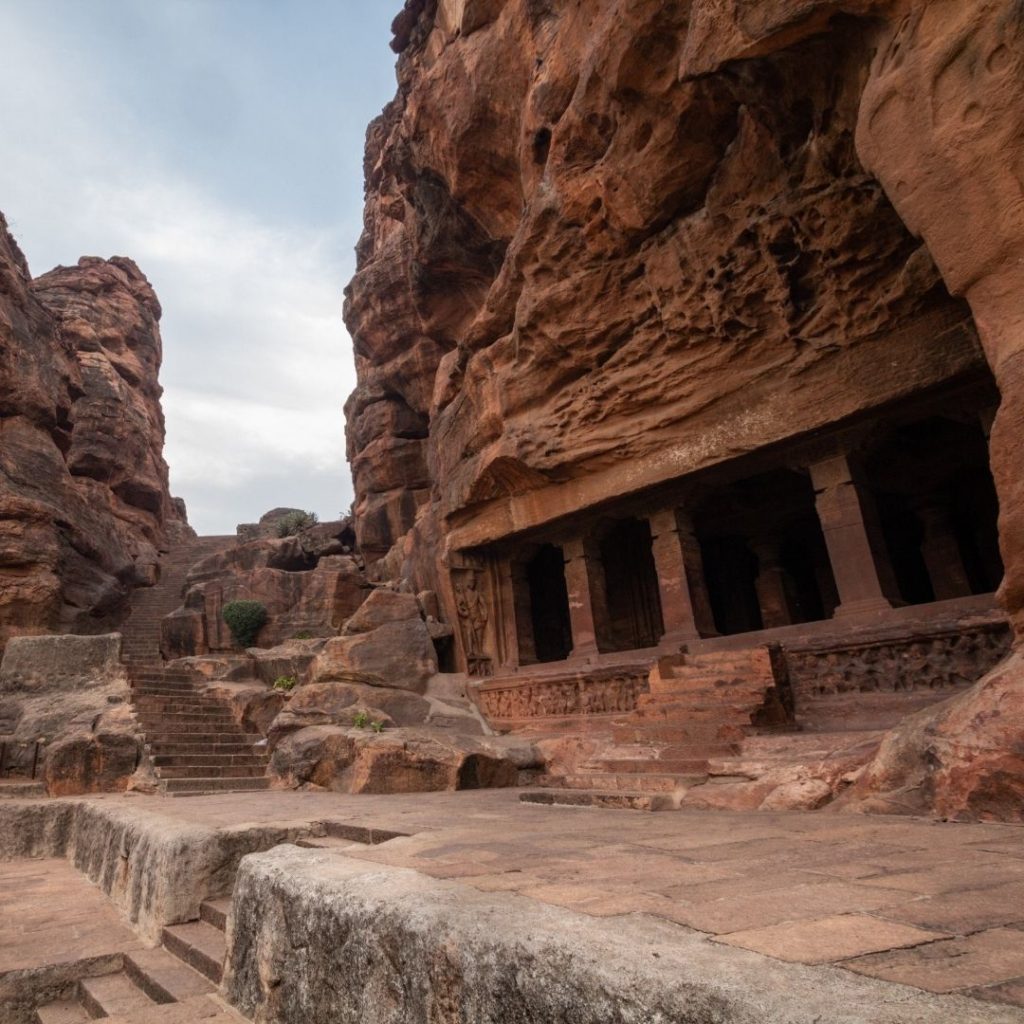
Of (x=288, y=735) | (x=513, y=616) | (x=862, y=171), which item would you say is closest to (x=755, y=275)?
(x=862, y=171)

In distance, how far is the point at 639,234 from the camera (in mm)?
10188

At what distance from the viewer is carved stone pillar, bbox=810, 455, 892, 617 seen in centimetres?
948

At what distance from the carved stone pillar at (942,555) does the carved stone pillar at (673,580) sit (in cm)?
495

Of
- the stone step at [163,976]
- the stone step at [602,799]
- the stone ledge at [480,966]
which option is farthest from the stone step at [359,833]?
the stone step at [602,799]

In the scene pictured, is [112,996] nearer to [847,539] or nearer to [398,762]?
[398,762]

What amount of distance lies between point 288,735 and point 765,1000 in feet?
31.6

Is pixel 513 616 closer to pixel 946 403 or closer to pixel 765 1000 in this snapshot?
pixel 946 403

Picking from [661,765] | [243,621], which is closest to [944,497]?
[661,765]

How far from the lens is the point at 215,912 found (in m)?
3.85

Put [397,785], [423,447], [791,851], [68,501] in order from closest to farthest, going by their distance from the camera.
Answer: [791,851]
[397,785]
[68,501]
[423,447]

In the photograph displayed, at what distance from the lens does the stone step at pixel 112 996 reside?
327 cm

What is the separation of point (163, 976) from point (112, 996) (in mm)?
301

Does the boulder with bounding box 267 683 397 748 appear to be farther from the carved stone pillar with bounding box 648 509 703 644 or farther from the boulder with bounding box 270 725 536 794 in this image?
the carved stone pillar with bounding box 648 509 703 644

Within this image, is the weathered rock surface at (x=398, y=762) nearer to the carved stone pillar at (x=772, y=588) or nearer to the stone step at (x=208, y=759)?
the stone step at (x=208, y=759)
